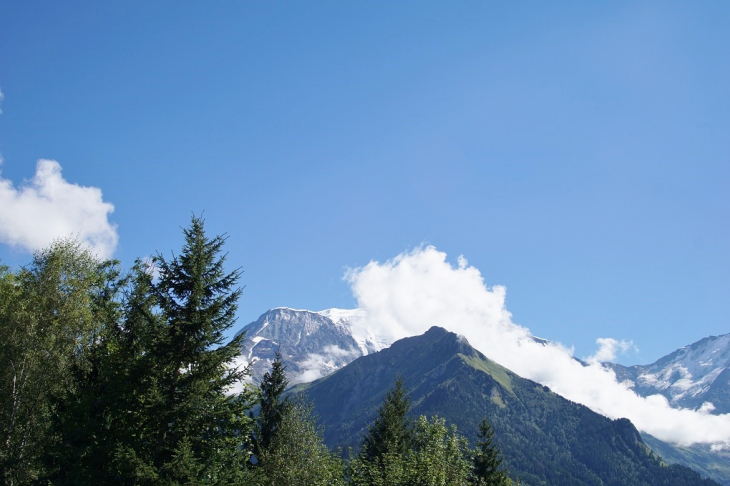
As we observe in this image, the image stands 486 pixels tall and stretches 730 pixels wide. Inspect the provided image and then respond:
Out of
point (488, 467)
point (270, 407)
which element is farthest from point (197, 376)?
point (488, 467)

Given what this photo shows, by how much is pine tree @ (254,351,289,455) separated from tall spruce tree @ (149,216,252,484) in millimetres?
13222

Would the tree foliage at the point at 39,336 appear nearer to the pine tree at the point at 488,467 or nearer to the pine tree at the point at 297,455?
the pine tree at the point at 297,455

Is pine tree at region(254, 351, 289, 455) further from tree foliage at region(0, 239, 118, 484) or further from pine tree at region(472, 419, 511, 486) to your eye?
pine tree at region(472, 419, 511, 486)

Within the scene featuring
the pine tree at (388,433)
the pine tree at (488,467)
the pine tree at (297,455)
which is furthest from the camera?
the pine tree at (488,467)

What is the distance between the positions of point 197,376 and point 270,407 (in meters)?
18.3

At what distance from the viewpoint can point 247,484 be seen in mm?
21938

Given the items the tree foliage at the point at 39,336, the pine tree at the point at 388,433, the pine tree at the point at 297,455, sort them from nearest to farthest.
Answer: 1. the pine tree at the point at 297,455
2. the tree foliage at the point at 39,336
3. the pine tree at the point at 388,433

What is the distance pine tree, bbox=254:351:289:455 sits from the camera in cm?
3797

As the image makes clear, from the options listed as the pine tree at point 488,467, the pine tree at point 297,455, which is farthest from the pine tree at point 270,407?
the pine tree at point 488,467

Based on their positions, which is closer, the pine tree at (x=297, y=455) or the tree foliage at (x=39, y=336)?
the pine tree at (x=297, y=455)

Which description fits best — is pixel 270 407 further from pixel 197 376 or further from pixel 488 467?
pixel 488 467

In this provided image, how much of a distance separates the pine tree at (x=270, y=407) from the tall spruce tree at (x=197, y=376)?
13222 mm

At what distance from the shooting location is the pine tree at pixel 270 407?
38.0 metres

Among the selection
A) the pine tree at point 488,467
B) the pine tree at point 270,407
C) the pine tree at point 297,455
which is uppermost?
the pine tree at point 270,407
